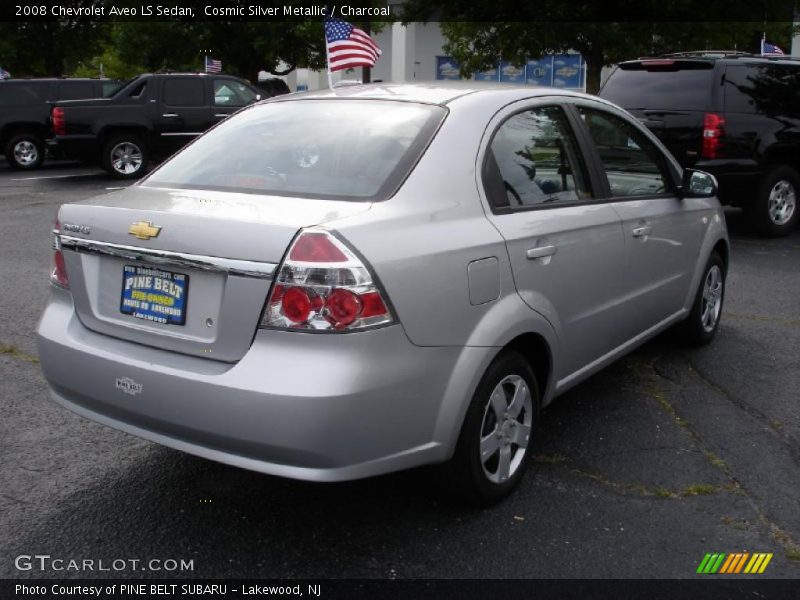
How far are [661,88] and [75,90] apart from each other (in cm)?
1282

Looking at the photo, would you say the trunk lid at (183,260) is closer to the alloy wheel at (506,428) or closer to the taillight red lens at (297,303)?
the taillight red lens at (297,303)

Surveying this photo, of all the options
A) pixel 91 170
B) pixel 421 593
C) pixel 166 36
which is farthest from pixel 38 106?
pixel 421 593

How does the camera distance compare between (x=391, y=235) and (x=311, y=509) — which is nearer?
(x=391, y=235)

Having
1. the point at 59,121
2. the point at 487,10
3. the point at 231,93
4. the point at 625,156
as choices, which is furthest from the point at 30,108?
the point at 625,156

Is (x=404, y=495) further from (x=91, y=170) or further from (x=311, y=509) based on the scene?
(x=91, y=170)

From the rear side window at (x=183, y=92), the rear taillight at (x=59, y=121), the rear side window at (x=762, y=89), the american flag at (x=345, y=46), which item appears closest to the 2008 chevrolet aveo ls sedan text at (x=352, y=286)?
the rear side window at (x=762, y=89)

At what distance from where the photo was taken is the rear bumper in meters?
2.85

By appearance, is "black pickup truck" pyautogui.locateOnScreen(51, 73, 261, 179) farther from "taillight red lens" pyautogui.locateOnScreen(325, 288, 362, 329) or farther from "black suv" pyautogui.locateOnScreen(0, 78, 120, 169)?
"taillight red lens" pyautogui.locateOnScreen(325, 288, 362, 329)

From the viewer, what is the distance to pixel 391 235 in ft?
10.0

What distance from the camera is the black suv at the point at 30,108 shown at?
1789cm

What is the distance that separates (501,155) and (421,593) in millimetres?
1777

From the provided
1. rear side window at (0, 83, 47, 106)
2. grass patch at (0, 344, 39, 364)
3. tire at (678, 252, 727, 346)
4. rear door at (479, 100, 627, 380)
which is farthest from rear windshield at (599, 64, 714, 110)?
rear side window at (0, 83, 47, 106)

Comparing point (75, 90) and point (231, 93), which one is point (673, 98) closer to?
point (231, 93)

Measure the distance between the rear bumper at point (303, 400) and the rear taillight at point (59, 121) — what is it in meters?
14.2
